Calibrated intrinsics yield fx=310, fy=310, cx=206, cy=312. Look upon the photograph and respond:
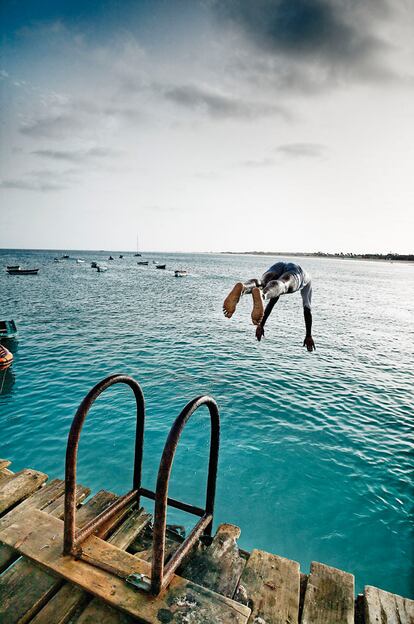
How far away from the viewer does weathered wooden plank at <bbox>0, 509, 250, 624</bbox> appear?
2516 mm

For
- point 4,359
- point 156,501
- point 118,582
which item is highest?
point 156,501

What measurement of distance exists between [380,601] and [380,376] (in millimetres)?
15594

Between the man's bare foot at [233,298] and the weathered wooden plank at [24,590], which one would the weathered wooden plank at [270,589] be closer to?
the weathered wooden plank at [24,590]

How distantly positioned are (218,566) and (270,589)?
0.53m

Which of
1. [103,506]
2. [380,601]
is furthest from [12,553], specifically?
[380,601]

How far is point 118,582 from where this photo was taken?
9.02 ft

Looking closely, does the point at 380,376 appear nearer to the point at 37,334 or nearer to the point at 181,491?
the point at 181,491

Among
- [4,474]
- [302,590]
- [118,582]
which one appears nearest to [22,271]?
[4,474]

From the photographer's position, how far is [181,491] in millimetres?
8508

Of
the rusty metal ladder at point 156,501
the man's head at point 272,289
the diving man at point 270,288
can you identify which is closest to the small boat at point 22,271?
the diving man at point 270,288

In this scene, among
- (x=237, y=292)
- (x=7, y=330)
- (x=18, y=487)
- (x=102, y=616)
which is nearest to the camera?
(x=102, y=616)

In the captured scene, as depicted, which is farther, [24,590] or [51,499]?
[51,499]

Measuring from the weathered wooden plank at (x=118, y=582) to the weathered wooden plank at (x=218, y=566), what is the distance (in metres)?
0.24

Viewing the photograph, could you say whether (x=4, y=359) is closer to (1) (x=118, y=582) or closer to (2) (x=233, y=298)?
(2) (x=233, y=298)
